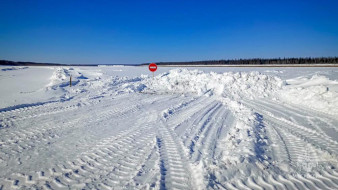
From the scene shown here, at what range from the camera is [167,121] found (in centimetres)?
757

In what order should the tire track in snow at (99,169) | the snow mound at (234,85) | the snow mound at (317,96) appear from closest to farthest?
the tire track in snow at (99,169) → the snow mound at (317,96) → the snow mound at (234,85)

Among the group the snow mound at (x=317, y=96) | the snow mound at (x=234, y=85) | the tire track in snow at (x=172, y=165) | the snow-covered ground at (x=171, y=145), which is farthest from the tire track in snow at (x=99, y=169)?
the snow mound at (x=234, y=85)

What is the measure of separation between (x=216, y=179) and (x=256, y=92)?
1070 cm

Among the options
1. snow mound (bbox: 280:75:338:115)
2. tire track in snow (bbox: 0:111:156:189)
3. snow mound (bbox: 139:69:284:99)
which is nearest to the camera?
tire track in snow (bbox: 0:111:156:189)

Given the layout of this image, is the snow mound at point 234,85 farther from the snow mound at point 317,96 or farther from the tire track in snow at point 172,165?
the tire track in snow at point 172,165

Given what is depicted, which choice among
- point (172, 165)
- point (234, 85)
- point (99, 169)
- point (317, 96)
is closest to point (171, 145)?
point (172, 165)

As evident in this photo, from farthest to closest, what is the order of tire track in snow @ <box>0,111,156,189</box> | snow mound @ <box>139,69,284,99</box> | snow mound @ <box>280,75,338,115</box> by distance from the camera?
snow mound @ <box>139,69,284,99</box> < snow mound @ <box>280,75,338,115</box> < tire track in snow @ <box>0,111,156,189</box>

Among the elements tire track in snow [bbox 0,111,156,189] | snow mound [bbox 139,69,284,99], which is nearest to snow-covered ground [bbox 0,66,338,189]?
tire track in snow [bbox 0,111,156,189]

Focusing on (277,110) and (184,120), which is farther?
(277,110)

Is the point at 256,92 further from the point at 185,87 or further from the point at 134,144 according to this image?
the point at 134,144

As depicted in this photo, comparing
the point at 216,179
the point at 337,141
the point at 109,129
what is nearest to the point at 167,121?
the point at 109,129

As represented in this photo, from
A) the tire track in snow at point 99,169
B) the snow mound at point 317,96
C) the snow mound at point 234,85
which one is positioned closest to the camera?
the tire track in snow at point 99,169

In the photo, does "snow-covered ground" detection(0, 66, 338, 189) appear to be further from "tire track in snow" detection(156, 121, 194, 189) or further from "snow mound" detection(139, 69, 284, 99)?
"snow mound" detection(139, 69, 284, 99)

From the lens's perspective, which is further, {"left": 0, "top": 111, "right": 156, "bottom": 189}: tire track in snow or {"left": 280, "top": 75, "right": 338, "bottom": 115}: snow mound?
{"left": 280, "top": 75, "right": 338, "bottom": 115}: snow mound
